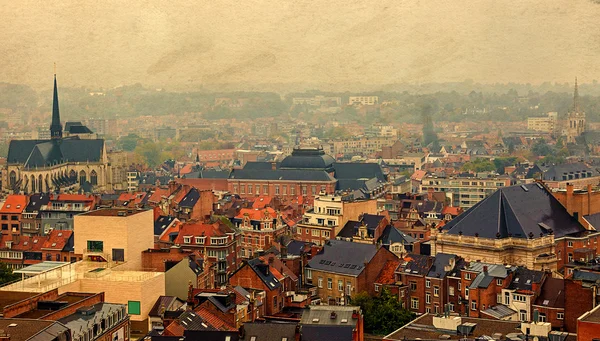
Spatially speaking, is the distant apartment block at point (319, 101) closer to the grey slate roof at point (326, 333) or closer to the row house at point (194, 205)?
the row house at point (194, 205)

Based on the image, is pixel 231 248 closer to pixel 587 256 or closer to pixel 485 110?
pixel 587 256

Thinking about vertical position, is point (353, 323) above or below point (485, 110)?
below

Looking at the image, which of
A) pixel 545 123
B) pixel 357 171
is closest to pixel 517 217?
pixel 357 171

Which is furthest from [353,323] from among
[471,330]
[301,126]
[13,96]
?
[301,126]

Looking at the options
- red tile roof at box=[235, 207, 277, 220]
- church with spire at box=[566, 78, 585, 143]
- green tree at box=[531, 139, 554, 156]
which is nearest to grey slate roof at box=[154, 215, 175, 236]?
red tile roof at box=[235, 207, 277, 220]

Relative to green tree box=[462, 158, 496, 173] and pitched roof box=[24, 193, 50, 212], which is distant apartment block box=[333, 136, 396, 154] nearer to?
green tree box=[462, 158, 496, 173]

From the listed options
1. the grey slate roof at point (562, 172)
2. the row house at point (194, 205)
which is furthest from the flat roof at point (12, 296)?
the grey slate roof at point (562, 172)

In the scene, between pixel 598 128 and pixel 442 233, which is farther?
pixel 598 128
